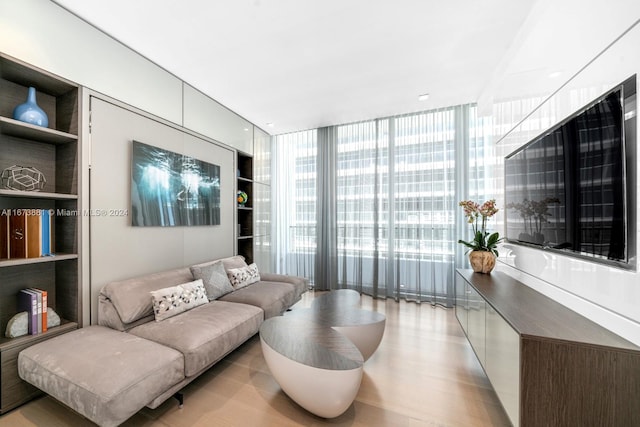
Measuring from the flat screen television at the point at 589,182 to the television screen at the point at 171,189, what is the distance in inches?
130

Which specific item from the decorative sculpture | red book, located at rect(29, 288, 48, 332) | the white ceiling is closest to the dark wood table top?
red book, located at rect(29, 288, 48, 332)

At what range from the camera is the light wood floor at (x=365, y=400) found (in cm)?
155

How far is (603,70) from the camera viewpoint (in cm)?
131

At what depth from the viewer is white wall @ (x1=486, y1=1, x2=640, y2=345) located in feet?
3.82

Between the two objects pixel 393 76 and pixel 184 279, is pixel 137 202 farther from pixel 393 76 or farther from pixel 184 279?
pixel 393 76

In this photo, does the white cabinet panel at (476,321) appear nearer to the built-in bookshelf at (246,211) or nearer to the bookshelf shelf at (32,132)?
the built-in bookshelf at (246,211)

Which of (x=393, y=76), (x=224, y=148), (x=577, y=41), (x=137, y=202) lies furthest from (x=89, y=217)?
(x=577, y=41)

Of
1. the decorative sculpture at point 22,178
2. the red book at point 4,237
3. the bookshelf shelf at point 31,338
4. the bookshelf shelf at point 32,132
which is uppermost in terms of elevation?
the bookshelf shelf at point 32,132

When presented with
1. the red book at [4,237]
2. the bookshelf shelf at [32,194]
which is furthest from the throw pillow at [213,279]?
the red book at [4,237]

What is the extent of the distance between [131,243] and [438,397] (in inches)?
111

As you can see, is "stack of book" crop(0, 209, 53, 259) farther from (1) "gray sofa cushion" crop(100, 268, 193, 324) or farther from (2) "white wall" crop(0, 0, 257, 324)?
(1) "gray sofa cushion" crop(100, 268, 193, 324)

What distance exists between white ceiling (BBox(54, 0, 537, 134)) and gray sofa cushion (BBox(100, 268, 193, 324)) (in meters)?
2.13

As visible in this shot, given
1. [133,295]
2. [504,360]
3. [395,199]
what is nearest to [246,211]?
[133,295]


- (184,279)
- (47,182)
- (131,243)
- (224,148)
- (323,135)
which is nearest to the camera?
(47,182)
